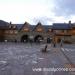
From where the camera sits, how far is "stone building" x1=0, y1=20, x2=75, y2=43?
9088cm

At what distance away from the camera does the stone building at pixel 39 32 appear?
90.9m

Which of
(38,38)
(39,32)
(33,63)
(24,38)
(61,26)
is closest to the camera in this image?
(33,63)

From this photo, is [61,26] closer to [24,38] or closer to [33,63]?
[24,38]

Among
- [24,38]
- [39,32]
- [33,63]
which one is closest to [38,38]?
[24,38]

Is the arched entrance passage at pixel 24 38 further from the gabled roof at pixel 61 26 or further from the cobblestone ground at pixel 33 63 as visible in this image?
the cobblestone ground at pixel 33 63

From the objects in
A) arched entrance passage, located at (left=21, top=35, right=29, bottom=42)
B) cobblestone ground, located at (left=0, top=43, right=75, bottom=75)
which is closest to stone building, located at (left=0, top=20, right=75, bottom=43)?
arched entrance passage, located at (left=21, top=35, right=29, bottom=42)

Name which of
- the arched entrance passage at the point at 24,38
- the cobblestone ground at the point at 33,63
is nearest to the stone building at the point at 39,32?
the arched entrance passage at the point at 24,38

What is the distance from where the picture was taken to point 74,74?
43.5ft

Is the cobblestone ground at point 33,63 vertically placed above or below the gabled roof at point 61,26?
below

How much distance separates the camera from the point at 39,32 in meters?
93.4

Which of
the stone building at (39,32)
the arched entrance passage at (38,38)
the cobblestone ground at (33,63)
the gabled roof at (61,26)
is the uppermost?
the gabled roof at (61,26)

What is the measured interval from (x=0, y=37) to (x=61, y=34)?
29.0m

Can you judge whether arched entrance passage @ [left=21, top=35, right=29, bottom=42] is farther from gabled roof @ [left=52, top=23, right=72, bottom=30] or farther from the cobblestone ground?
the cobblestone ground

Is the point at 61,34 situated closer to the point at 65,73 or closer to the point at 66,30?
the point at 66,30
